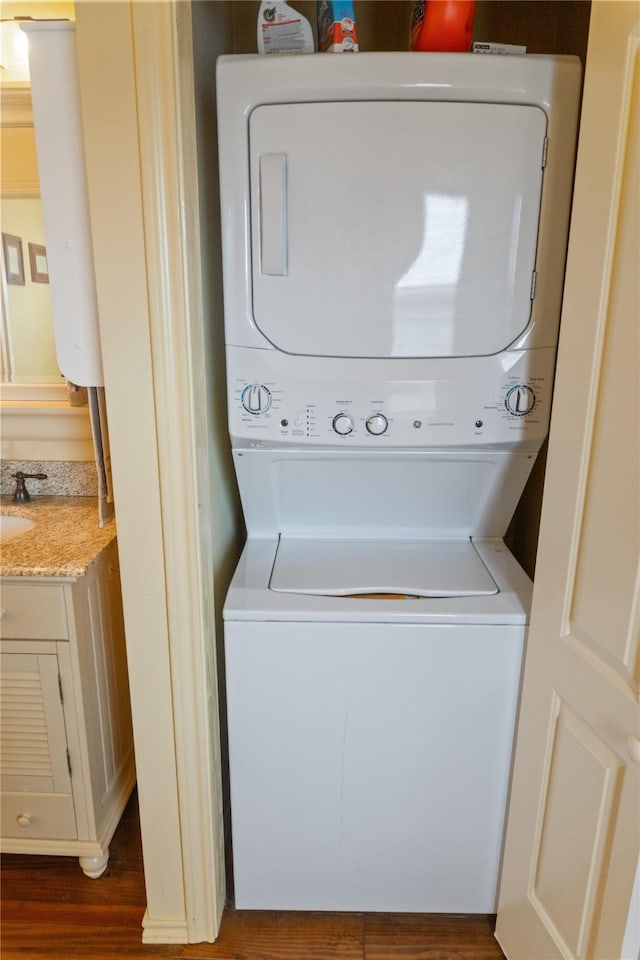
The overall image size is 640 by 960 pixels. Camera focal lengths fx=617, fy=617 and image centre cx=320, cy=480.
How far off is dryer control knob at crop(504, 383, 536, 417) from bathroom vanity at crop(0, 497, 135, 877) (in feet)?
3.19

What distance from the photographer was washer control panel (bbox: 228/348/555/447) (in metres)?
1.26

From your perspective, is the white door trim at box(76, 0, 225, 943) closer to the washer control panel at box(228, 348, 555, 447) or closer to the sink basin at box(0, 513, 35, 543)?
the washer control panel at box(228, 348, 555, 447)

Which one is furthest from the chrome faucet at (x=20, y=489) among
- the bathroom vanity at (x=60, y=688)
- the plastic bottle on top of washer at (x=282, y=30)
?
the plastic bottle on top of washer at (x=282, y=30)

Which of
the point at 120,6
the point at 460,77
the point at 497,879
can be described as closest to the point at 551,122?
the point at 460,77

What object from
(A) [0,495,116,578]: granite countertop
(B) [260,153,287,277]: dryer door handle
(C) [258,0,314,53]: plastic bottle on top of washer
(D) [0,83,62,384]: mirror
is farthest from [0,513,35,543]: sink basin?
(C) [258,0,314,53]: plastic bottle on top of washer

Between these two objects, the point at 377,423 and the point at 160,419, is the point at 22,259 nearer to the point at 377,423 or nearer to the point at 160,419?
the point at 160,419

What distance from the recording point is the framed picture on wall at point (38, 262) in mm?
1706

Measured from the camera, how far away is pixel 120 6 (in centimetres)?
96

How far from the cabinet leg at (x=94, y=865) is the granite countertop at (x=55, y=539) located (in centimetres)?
79

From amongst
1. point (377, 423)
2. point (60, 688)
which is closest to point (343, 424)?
point (377, 423)

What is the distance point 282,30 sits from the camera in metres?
1.21

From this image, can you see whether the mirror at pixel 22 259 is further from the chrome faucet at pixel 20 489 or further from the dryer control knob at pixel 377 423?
the dryer control knob at pixel 377 423

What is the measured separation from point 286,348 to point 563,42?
1033 millimetres

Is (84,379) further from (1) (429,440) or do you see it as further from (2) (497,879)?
(2) (497,879)
